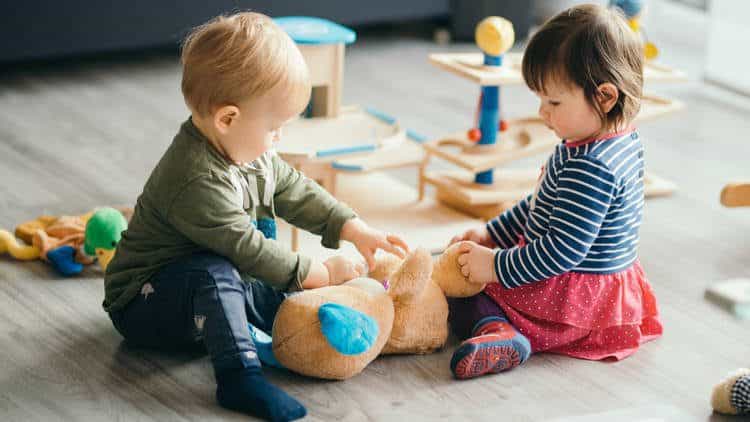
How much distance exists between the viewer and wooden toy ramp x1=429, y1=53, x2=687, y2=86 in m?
1.74

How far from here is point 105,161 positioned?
2055mm

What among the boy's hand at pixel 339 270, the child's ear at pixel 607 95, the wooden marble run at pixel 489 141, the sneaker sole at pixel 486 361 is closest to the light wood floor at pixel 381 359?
the sneaker sole at pixel 486 361

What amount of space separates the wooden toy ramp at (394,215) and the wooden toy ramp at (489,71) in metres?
0.27

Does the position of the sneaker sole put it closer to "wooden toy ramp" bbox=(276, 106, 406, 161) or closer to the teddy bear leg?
the teddy bear leg

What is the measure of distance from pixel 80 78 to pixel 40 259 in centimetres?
106

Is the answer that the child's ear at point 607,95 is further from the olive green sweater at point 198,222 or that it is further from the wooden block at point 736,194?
the olive green sweater at point 198,222

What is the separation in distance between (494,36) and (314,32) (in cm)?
34

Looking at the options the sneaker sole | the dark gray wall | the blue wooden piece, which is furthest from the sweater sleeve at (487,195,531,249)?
the dark gray wall

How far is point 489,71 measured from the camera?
1772 millimetres

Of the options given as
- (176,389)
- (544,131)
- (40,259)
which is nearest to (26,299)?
(40,259)

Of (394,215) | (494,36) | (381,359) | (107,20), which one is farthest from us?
(107,20)

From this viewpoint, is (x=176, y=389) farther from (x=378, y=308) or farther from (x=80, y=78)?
(x=80, y=78)

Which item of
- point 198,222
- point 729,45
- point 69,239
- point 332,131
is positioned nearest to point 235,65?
point 198,222

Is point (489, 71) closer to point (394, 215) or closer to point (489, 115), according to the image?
point (489, 115)
